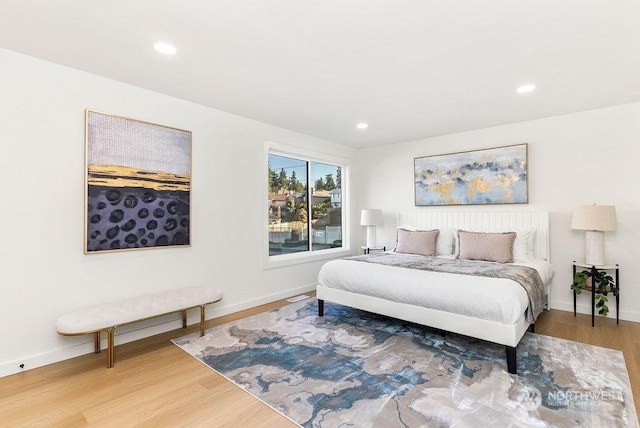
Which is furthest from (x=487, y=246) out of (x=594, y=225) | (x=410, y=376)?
(x=410, y=376)

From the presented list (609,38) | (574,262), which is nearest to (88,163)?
(609,38)

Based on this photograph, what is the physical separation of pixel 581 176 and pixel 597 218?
71cm

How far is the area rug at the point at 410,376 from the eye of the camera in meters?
1.94

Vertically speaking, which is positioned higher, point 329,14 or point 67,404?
point 329,14

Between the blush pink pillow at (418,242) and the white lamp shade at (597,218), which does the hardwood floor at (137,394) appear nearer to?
the white lamp shade at (597,218)

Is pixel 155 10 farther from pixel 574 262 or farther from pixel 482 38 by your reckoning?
pixel 574 262

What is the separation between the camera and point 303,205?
17.2 ft

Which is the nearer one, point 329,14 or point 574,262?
point 329,14

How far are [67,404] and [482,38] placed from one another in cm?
377

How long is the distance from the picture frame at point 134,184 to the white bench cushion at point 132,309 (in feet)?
1.68

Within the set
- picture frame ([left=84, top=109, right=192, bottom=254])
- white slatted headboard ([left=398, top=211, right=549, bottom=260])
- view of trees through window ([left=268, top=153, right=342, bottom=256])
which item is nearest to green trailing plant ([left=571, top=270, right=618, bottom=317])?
white slatted headboard ([left=398, top=211, right=549, bottom=260])

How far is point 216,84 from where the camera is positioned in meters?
3.06

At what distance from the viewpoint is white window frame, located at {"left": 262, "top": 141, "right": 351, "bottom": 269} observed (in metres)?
4.37

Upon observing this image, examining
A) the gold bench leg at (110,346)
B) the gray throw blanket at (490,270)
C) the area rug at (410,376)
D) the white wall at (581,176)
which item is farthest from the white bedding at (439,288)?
the gold bench leg at (110,346)
